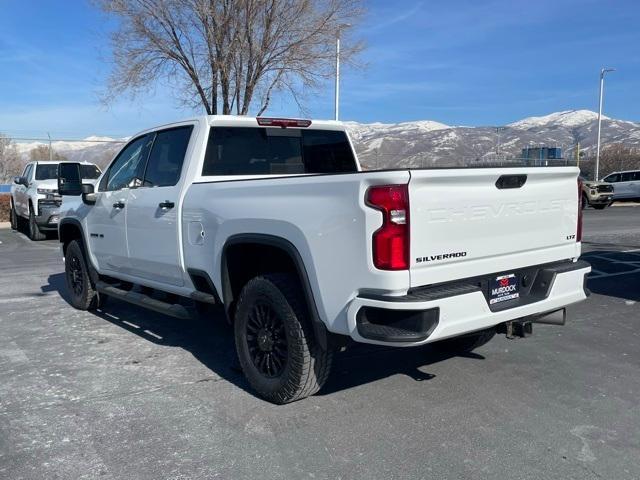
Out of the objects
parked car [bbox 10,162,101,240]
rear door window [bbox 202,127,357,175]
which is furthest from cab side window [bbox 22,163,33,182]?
rear door window [bbox 202,127,357,175]

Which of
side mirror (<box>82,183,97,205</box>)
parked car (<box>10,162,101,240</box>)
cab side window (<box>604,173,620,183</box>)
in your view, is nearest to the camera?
side mirror (<box>82,183,97,205</box>)

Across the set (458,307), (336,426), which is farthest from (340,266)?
(336,426)

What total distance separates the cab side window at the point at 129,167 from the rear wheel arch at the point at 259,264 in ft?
5.82

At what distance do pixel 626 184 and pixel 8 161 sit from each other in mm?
35720

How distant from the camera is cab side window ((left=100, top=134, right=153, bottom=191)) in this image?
5840 mm

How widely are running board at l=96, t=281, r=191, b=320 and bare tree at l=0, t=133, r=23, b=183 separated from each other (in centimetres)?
3198

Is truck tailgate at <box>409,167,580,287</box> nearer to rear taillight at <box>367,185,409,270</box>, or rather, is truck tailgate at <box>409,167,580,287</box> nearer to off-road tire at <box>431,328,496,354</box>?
rear taillight at <box>367,185,409,270</box>

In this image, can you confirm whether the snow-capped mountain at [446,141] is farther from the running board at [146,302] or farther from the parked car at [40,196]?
the parked car at [40,196]

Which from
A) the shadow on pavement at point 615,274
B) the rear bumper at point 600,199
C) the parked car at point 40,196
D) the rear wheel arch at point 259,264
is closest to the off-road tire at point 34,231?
the parked car at point 40,196

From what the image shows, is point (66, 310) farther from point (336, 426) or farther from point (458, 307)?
point (458, 307)

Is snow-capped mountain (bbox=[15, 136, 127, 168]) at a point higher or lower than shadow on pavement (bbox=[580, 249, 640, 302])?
higher

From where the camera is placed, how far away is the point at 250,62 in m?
16.2

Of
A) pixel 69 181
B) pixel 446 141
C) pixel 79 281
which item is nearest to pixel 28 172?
pixel 79 281

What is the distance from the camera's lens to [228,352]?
552 cm
